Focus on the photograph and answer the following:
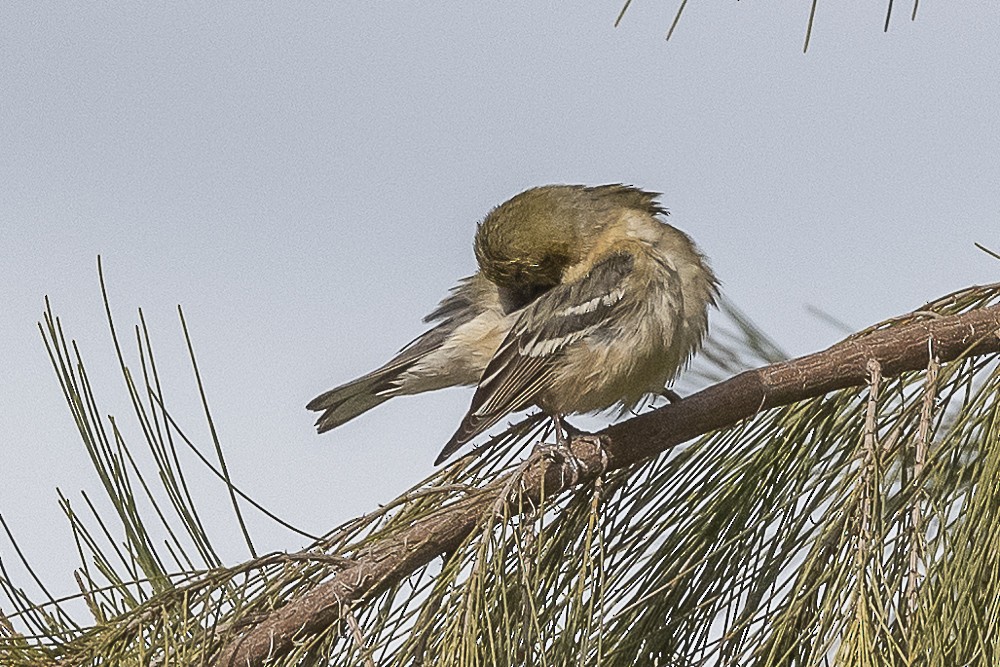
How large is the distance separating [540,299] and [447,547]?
3.40 feet

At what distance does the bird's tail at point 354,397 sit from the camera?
117 inches

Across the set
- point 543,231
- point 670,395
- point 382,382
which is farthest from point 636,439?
point 382,382

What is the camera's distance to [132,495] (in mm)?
1901

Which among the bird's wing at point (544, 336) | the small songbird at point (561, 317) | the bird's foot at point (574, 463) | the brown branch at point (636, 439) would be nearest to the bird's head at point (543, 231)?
the small songbird at point (561, 317)

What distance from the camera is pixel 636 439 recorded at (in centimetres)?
204

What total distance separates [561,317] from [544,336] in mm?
66

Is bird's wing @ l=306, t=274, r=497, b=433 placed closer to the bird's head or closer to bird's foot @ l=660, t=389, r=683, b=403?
the bird's head

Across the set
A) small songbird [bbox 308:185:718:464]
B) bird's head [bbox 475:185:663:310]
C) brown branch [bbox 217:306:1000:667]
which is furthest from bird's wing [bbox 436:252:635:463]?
brown branch [bbox 217:306:1000:667]

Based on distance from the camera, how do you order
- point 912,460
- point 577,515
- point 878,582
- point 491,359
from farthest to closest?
1. point 491,359
2. point 577,515
3. point 912,460
4. point 878,582

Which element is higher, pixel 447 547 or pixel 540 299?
pixel 540 299

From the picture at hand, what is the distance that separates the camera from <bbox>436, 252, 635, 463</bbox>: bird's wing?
2.55 m

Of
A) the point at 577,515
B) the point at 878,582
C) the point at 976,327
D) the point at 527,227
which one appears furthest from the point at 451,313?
the point at 878,582

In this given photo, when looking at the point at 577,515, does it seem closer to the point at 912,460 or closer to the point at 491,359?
the point at 912,460

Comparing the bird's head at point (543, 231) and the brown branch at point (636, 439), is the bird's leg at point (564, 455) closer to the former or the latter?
the brown branch at point (636, 439)
